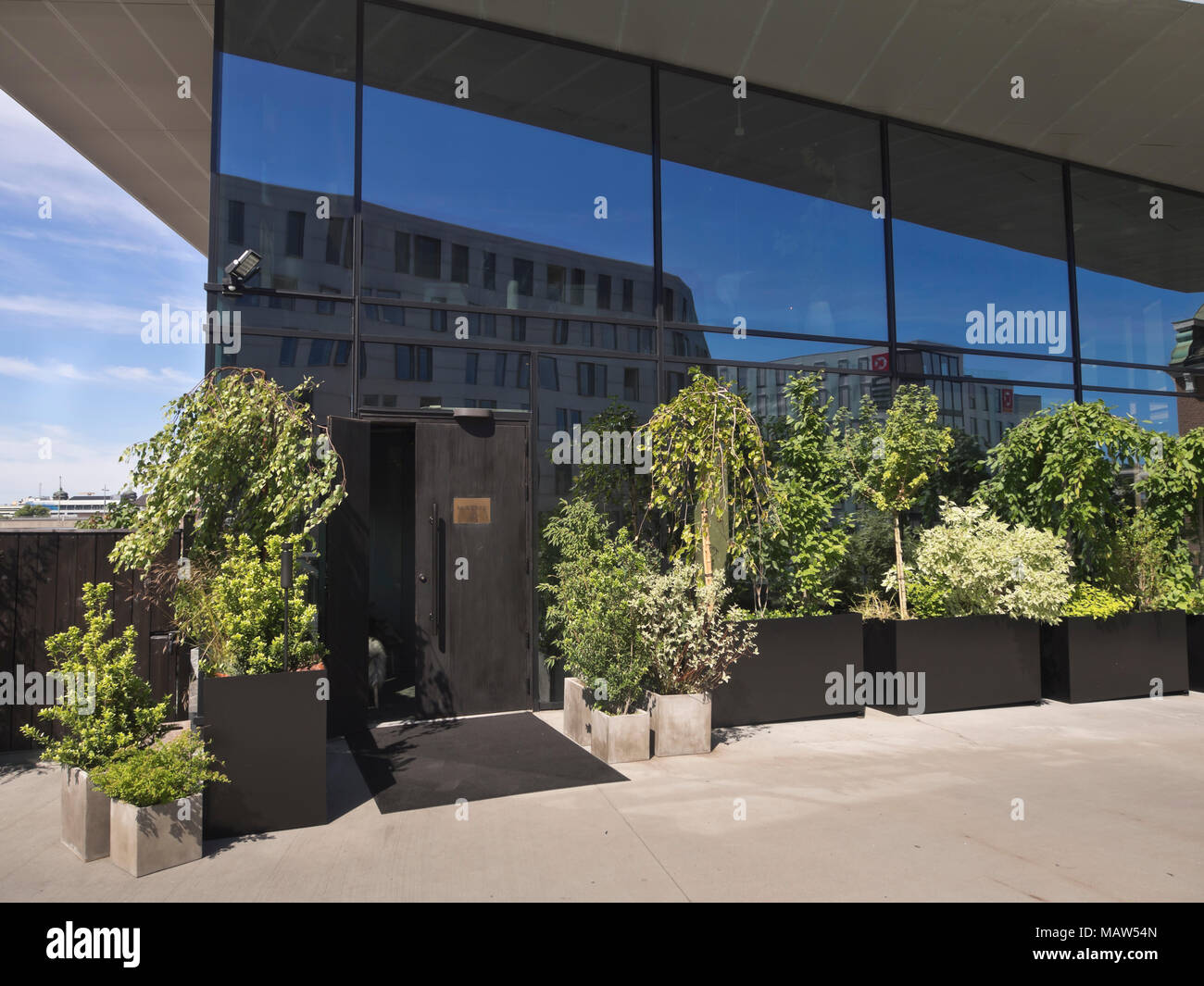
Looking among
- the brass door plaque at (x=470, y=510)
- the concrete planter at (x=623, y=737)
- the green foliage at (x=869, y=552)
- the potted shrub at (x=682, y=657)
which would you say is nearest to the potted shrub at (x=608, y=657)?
the concrete planter at (x=623, y=737)

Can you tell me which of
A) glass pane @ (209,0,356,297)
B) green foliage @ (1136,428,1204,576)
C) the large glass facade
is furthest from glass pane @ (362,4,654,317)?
green foliage @ (1136,428,1204,576)

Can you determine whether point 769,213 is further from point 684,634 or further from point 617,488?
A: point 684,634

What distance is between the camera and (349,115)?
21.4 ft

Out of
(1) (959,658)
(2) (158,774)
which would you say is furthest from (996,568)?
(2) (158,774)

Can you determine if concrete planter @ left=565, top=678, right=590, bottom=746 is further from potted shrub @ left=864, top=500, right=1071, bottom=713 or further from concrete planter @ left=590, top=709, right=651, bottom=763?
potted shrub @ left=864, top=500, right=1071, bottom=713

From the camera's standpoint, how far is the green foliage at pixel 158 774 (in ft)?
11.0

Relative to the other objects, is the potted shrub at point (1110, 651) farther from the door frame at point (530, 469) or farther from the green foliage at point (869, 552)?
the door frame at point (530, 469)

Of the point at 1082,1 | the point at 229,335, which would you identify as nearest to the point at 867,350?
the point at 1082,1

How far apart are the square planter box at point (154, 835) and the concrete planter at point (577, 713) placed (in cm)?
254

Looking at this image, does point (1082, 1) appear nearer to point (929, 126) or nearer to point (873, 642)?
point (929, 126)

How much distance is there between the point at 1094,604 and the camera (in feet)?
22.9

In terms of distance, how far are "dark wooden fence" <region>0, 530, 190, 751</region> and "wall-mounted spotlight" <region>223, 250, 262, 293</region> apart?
2.00 meters

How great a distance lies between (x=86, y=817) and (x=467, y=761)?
215 centimetres
